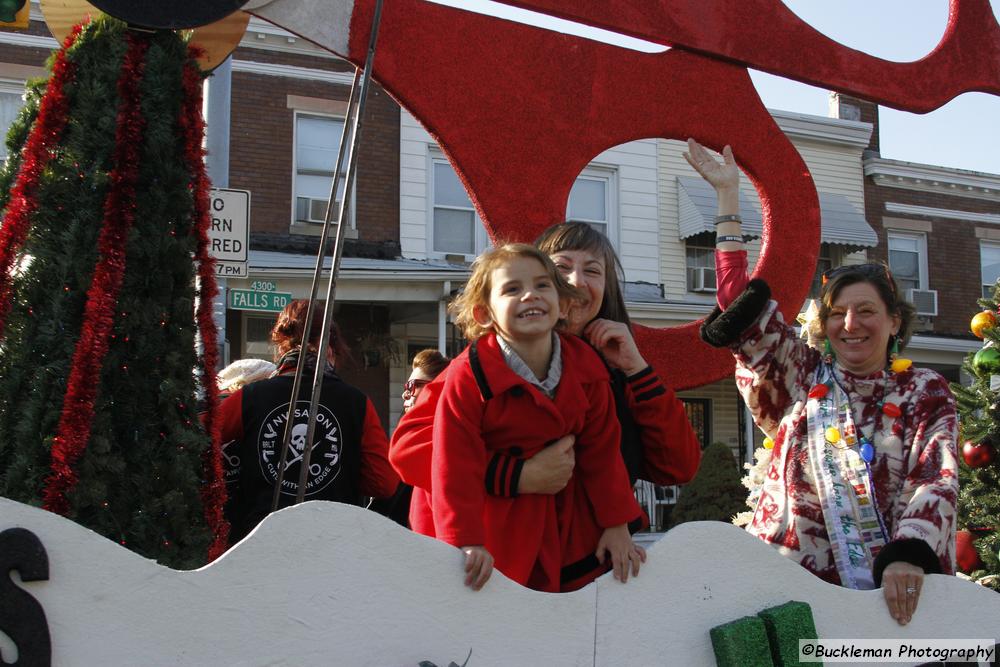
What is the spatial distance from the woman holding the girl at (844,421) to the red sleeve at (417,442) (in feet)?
3.03

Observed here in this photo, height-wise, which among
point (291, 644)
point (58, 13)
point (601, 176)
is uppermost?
point (601, 176)

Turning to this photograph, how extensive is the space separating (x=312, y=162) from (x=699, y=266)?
20.6 feet

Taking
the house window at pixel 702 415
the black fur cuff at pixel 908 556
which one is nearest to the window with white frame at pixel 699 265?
the house window at pixel 702 415

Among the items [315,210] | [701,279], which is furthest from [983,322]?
[701,279]

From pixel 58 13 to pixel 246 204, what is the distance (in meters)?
2.33

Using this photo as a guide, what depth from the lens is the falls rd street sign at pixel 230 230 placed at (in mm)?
4727

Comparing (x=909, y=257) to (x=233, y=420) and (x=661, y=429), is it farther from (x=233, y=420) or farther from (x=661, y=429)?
(x=661, y=429)

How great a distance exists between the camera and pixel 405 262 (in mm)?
13023

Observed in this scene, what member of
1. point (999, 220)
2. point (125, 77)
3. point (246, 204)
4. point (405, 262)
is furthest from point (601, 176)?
point (125, 77)

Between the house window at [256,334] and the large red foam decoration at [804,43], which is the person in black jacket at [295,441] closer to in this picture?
the large red foam decoration at [804,43]

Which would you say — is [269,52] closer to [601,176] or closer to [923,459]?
[601,176]

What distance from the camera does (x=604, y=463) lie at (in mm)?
2205

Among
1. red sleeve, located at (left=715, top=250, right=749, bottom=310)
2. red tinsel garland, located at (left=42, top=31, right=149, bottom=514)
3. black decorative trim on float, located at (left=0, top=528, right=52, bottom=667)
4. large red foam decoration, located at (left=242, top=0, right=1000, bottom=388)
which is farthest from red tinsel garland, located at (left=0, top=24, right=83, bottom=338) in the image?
red sleeve, located at (left=715, top=250, right=749, bottom=310)

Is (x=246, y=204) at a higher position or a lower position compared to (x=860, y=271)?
higher
